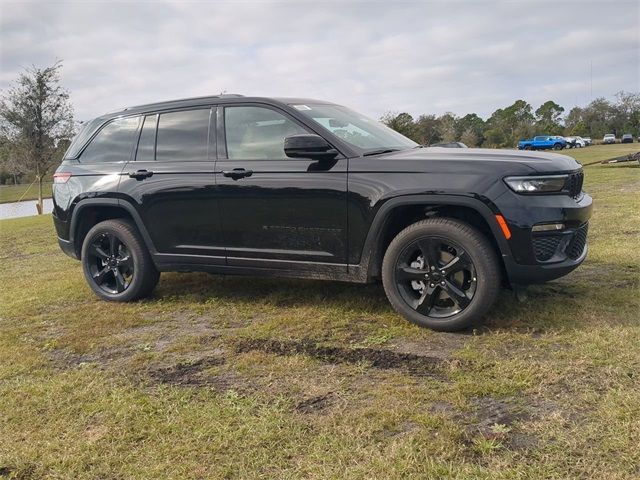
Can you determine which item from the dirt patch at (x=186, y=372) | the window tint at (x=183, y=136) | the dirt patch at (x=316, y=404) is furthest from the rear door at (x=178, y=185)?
the dirt patch at (x=316, y=404)

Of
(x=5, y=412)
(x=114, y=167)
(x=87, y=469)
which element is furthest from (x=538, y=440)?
(x=114, y=167)

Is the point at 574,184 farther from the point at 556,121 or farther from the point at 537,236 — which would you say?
the point at 556,121

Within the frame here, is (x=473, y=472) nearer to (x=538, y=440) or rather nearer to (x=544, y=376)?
(x=538, y=440)

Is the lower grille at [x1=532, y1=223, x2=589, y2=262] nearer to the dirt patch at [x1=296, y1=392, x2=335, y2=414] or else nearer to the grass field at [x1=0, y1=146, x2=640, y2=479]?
the grass field at [x1=0, y1=146, x2=640, y2=479]

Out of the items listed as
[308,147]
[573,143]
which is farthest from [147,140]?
[573,143]

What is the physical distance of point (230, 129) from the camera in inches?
189

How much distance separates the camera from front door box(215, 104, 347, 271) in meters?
4.26

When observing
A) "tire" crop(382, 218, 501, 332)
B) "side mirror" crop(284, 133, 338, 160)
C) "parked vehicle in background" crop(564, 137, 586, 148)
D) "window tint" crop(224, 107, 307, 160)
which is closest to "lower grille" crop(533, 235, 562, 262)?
"tire" crop(382, 218, 501, 332)

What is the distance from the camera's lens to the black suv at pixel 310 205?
3.79 metres

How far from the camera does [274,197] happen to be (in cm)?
443

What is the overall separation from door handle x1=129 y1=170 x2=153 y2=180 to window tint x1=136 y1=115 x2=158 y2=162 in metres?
0.14

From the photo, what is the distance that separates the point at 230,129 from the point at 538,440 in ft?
11.4

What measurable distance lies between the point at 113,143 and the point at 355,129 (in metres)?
2.44

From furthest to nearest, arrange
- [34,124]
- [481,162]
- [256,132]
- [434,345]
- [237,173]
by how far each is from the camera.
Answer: [34,124] < [256,132] < [237,173] < [481,162] < [434,345]
